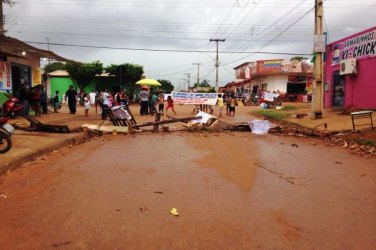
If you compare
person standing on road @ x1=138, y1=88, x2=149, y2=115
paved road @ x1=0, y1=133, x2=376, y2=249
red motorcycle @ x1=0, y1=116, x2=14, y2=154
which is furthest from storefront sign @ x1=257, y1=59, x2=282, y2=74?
red motorcycle @ x1=0, y1=116, x2=14, y2=154

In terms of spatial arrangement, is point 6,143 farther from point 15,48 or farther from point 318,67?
point 318,67

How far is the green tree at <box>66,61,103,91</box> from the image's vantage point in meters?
47.4

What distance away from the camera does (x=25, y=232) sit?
4602mm

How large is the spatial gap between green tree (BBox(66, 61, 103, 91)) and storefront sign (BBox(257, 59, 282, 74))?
20.4 m

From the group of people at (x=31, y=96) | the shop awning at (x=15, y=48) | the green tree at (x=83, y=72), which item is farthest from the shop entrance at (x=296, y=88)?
the group of people at (x=31, y=96)

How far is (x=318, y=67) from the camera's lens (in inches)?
809

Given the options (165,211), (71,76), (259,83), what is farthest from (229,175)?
(259,83)

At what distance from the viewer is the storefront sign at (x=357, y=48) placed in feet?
70.1

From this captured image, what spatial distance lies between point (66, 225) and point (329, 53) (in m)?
26.7

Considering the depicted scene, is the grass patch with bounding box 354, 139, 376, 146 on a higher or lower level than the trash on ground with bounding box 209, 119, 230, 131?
lower

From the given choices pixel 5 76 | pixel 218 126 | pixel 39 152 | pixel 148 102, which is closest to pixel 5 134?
pixel 39 152

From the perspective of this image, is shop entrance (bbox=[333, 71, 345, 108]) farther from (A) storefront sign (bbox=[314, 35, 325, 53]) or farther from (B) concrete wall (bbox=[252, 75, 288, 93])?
(B) concrete wall (bbox=[252, 75, 288, 93])

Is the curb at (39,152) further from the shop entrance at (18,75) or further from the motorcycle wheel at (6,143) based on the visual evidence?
the shop entrance at (18,75)

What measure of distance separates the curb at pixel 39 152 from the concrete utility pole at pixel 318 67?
11753mm
